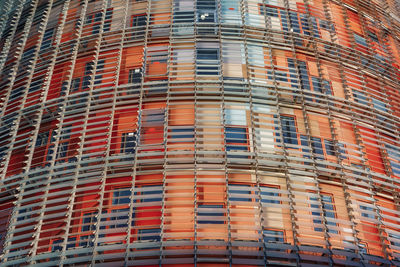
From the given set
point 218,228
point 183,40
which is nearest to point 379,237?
point 218,228

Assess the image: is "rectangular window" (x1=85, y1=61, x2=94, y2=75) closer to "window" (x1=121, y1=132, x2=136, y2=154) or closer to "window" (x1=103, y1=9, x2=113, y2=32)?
"window" (x1=103, y1=9, x2=113, y2=32)

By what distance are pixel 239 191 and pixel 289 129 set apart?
233 centimetres

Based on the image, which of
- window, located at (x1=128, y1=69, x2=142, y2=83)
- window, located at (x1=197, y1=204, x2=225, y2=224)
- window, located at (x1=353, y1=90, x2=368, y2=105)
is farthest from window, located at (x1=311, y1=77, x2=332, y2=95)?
window, located at (x1=128, y1=69, x2=142, y2=83)

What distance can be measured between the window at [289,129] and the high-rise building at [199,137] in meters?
0.04

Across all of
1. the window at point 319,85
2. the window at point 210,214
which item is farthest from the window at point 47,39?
the window at point 319,85

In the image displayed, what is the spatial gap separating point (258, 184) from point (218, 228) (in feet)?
4.67

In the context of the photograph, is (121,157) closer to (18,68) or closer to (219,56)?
(219,56)

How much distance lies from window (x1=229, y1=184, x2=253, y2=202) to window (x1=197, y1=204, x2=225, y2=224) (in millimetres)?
433

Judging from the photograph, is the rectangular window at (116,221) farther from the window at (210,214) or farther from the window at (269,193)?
the window at (269,193)

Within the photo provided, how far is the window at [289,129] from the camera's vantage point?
11.8 metres

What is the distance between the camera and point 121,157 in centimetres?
1050

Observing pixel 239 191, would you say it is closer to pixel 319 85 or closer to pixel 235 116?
pixel 235 116

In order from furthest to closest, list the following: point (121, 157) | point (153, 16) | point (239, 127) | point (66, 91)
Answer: point (153, 16) → point (66, 91) → point (239, 127) → point (121, 157)

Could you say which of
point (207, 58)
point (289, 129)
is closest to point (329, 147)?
point (289, 129)
